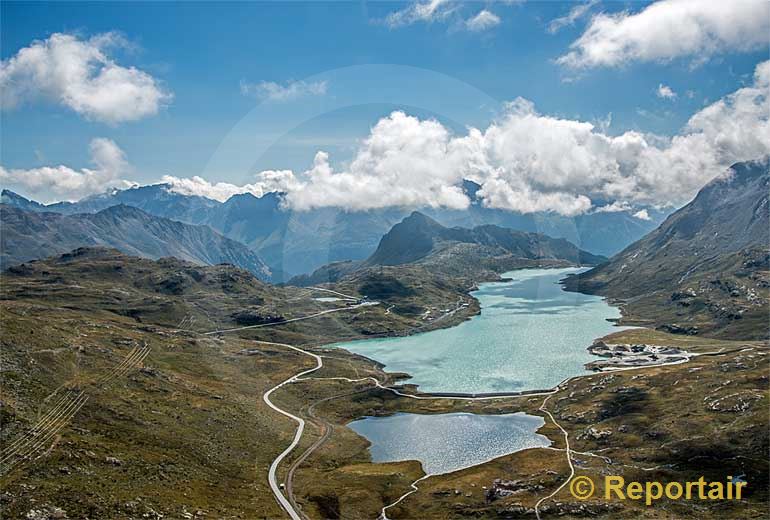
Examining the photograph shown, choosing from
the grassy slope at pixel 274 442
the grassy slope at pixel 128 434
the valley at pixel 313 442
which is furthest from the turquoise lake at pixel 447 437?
the grassy slope at pixel 128 434

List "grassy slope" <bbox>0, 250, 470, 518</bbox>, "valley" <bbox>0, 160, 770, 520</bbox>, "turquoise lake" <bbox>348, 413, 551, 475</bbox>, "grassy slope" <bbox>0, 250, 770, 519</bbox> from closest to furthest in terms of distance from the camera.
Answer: "grassy slope" <bbox>0, 250, 470, 518</bbox> < "grassy slope" <bbox>0, 250, 770, 519</bbox> < "valley" <bbox>0, 160, 770, 520</bbox> < "turquoise lake" <bbox>348, 413, 551, 475</bbox>

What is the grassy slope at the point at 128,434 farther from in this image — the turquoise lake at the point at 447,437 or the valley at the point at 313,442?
the turquoise lake at the point at 447,437

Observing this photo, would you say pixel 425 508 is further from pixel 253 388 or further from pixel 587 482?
pixel 253 388

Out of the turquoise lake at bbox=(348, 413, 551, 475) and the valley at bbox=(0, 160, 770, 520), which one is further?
the turquoise lake at bbox=(348, 413, 551, 475)

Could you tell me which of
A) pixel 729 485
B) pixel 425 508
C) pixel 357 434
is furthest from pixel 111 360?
pixel 729 485

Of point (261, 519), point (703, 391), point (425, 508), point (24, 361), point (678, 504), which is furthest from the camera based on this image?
point (703, 391)

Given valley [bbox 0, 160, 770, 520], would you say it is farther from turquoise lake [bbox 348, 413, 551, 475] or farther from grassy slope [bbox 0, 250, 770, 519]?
turquoise lake [bbox 348, 413, 551, 475]

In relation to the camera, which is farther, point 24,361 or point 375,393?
point 375,393

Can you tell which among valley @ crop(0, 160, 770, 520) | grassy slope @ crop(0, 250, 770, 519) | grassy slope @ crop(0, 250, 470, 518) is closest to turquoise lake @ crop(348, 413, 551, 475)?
valley @ crop(0, 160, 770, 520)
